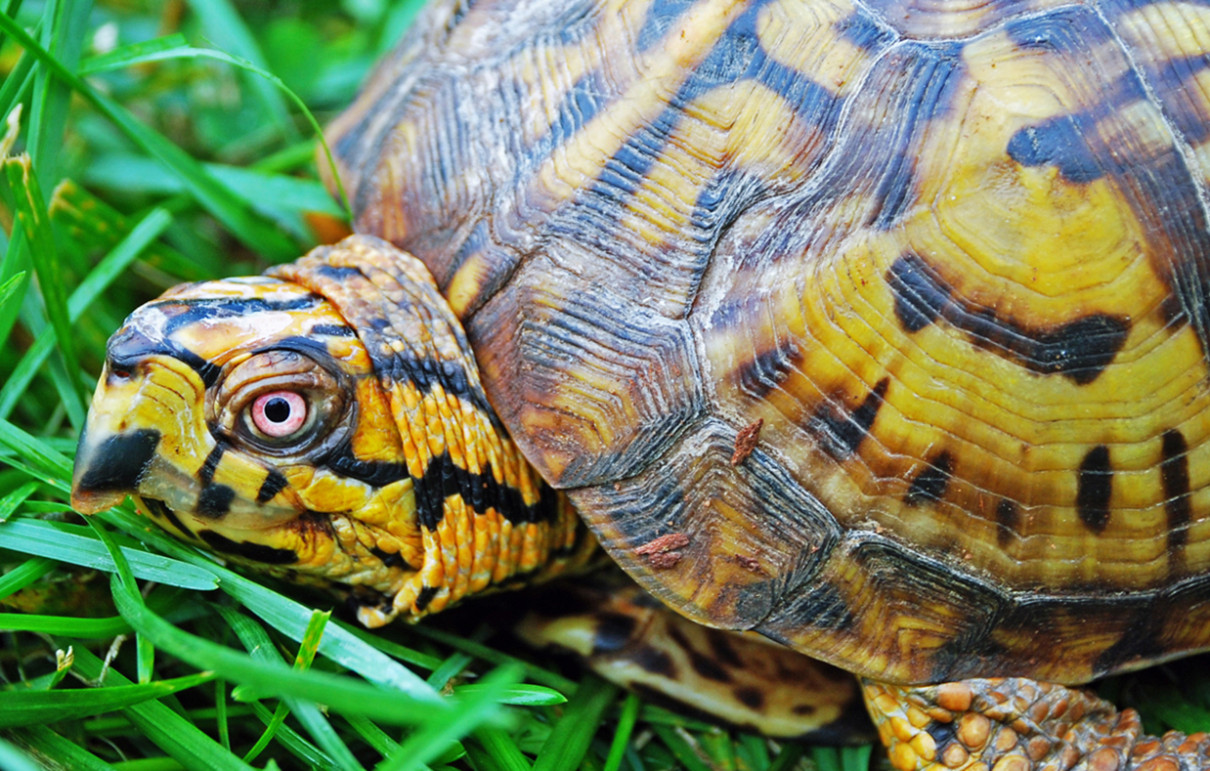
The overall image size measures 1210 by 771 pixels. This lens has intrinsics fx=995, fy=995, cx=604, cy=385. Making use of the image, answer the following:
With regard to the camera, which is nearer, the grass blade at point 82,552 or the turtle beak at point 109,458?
the turtle beak at point 109,458

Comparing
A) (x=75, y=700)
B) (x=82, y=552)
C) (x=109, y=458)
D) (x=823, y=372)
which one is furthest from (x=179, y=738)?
(x=823, y=372)

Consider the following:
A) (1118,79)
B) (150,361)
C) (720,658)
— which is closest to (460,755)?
(720,658)

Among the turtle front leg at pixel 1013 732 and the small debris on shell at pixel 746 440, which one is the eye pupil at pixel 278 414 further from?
the turtle front leg at pixel 1013 732

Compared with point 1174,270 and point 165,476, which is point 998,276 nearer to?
point 1174,270

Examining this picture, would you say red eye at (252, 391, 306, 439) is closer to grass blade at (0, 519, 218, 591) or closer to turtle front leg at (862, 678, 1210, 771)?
grass blade at (0, 519, 218, 591)

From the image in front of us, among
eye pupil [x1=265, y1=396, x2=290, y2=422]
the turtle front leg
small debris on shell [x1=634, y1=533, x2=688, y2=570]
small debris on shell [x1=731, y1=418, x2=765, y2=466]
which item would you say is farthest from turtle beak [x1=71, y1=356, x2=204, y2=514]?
the turtle front leg

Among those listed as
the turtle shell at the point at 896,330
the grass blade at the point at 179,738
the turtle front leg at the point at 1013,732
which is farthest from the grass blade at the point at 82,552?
the turtle front leg at the point at 1013,732
